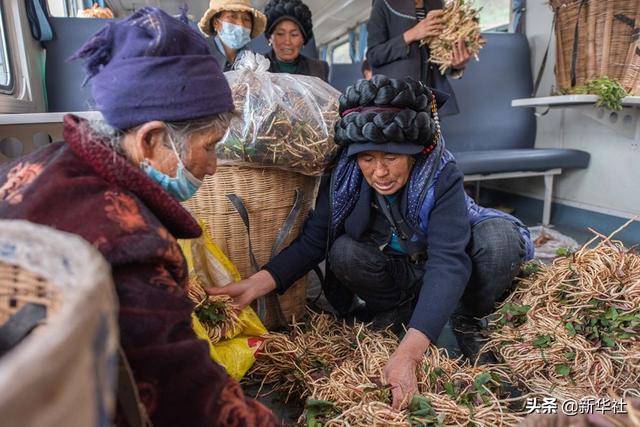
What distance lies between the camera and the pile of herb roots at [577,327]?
3.62 feet

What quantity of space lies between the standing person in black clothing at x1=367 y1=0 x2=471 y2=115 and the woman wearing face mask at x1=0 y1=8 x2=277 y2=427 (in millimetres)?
1564

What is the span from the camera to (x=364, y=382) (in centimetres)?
105

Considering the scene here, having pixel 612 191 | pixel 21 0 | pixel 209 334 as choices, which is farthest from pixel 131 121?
pixel 612 191

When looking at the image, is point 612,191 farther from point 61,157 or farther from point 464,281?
point 61,157

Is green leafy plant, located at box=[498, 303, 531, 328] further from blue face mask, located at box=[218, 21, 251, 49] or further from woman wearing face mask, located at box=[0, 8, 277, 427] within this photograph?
blue face mask, located at box=[218, 21, 251, 49]

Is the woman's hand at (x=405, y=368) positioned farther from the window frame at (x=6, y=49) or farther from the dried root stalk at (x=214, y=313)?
the window frame at (x=6, y=49)

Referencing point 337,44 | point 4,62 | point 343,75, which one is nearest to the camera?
point 4,62

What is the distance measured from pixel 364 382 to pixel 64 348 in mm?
904

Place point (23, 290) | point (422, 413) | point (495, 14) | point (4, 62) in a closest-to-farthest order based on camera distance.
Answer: point (23, 290), point (422, 413), point (4, 62), point (495, 14)

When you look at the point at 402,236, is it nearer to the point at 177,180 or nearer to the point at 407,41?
the point at 177,180

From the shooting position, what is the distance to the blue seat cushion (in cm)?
263

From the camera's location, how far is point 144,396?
55 centimetres

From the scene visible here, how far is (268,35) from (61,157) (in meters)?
1.96

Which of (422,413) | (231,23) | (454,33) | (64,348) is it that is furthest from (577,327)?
(231,23)
